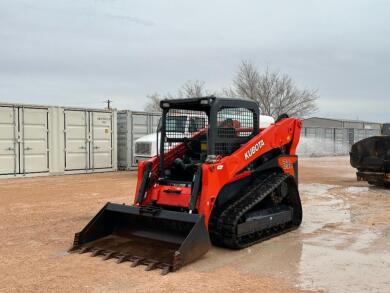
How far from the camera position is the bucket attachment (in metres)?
5.94

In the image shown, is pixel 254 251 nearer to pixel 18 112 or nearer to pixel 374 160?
pixel 374 160

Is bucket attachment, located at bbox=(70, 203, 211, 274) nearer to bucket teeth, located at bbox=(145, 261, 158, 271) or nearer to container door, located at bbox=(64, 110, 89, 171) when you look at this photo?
bucket teeth, located at bbox=(145, 261, 158, 271)

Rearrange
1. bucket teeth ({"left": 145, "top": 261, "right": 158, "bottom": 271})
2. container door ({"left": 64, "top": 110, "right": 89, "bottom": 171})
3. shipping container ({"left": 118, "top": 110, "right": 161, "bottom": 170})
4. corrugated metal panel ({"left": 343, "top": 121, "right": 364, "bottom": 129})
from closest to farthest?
bucket teeth ({"left": 145, "top": 261, "right": 158, "bottom": 271}) → container door ({"left": 64, "top": 110, "right": 89, "bottom": 171}) → shipping container ({"left": 118, "top": 110, "right": 161, "bottom": 170}) → corrugated metal panel ({"left": 343, "top": 121, "right": 364, "bottom": 129})

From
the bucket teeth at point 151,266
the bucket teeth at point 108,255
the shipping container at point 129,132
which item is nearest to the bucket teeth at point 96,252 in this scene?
the bucket teeth at point 108,255

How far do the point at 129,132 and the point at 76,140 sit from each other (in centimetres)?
274

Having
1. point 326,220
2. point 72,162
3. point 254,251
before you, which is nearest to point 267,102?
point 72,162

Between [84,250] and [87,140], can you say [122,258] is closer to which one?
[84,250]

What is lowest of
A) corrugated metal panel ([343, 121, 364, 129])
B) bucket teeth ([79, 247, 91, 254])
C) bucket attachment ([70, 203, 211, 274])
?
bucket teeth ([79, 247, 91, 254])

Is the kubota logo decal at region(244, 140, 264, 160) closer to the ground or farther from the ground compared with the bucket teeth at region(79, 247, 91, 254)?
farther from the ground

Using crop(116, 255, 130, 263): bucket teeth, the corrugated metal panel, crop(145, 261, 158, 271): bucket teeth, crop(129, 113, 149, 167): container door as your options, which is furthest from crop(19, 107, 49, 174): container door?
the corrugated metal panel

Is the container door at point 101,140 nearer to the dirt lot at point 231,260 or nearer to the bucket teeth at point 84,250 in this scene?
the dirt lot at point 231,260

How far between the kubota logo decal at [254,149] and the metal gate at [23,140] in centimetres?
1206

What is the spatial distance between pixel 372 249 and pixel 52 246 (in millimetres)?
4639

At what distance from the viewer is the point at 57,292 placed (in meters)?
5.07
